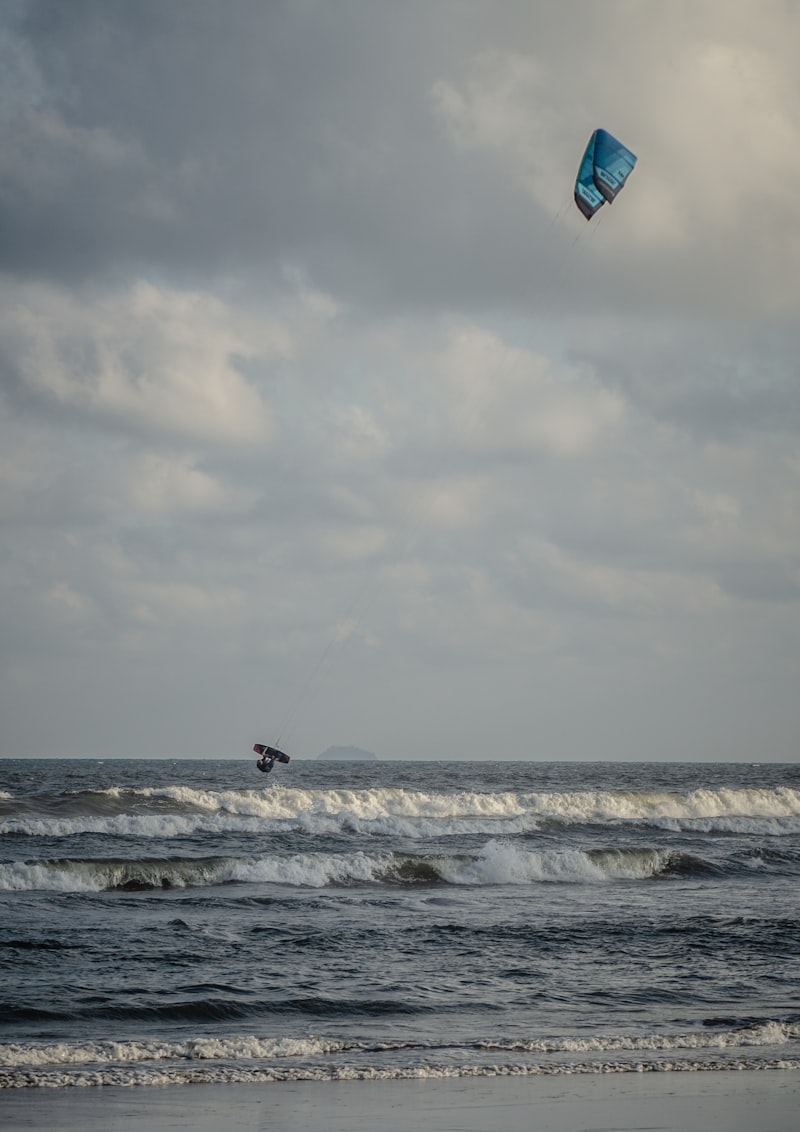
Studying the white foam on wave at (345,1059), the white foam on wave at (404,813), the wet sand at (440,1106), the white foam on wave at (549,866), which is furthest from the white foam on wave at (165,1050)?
the white foam on wave at (404,813)

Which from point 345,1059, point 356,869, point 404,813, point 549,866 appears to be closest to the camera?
point 345,1059

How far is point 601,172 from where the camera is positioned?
2069 cm

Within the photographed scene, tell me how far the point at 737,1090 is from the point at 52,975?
8.14 metres

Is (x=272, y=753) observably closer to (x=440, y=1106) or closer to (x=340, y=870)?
(x=340, y=870)

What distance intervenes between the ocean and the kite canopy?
12.8 metres

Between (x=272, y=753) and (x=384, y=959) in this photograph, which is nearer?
(x=384, y=959)

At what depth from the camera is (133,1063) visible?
998 cm

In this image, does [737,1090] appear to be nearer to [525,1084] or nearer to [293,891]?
[525,1084]

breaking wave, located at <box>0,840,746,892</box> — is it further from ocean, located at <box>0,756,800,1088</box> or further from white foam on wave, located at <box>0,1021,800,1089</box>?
white foam on wave, located at <box>0,1021,800,1089</box>

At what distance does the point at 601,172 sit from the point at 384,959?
46.9 ft

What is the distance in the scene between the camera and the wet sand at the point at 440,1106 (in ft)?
26.3

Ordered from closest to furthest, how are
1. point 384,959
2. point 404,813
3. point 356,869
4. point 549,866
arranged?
point 384,959 < point 356,869 < point 549,866 < point 404,813

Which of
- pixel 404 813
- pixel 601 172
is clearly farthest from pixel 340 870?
pixel 404 813

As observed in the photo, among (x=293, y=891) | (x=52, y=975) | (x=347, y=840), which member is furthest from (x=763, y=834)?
(x=52, y=975)
